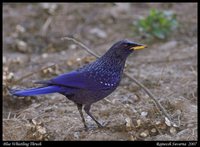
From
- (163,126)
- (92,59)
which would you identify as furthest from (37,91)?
(92,59)

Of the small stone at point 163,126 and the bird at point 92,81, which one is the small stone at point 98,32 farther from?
the small stone at point 163,126

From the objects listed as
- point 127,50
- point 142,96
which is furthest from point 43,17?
point 127,50

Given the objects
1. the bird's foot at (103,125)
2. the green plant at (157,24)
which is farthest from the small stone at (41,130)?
the green plant at (157,24)

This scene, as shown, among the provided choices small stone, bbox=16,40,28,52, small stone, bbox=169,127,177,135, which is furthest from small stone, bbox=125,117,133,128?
small stone, bbox=16,40,28,52

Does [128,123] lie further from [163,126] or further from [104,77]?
[104,77]

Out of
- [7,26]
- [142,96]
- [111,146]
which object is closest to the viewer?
[111,146]

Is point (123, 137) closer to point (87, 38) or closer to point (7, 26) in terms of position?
point (87, 38)
